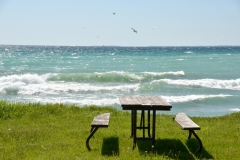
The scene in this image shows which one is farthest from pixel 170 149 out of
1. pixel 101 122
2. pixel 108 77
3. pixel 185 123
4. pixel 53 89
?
pixel 108 77

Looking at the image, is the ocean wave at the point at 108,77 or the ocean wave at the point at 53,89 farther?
the ocean wave at the point at 108,77

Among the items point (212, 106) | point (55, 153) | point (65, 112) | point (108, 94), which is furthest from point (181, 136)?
point (108, 94)

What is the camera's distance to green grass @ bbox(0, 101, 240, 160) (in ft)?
22.4

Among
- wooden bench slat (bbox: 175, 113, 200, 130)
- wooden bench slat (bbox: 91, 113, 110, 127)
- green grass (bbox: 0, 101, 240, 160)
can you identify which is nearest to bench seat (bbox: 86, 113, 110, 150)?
wooden bench slat (bbox: 91, 113, 110, 127)

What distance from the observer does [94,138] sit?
27.1ft

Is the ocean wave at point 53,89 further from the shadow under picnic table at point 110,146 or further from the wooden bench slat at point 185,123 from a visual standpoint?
the wooden bench slat at point 185,123

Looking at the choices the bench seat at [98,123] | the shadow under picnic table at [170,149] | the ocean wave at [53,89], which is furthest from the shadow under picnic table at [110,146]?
the ocean wave at [53,89]

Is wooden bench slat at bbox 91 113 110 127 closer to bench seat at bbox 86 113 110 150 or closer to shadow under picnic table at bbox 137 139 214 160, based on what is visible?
bench seat at bbox 86 113 110 150

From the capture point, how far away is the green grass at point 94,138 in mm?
6836

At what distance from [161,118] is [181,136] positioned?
124 inches

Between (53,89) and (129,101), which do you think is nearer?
(129,101)

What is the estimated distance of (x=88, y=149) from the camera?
7.17m

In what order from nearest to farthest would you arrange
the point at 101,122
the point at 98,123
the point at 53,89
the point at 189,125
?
the point at 189,125 < the point at 98,123 < the point at 101,122 < the point at 53,89

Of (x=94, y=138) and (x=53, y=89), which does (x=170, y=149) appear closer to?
(x=94, y=138)
